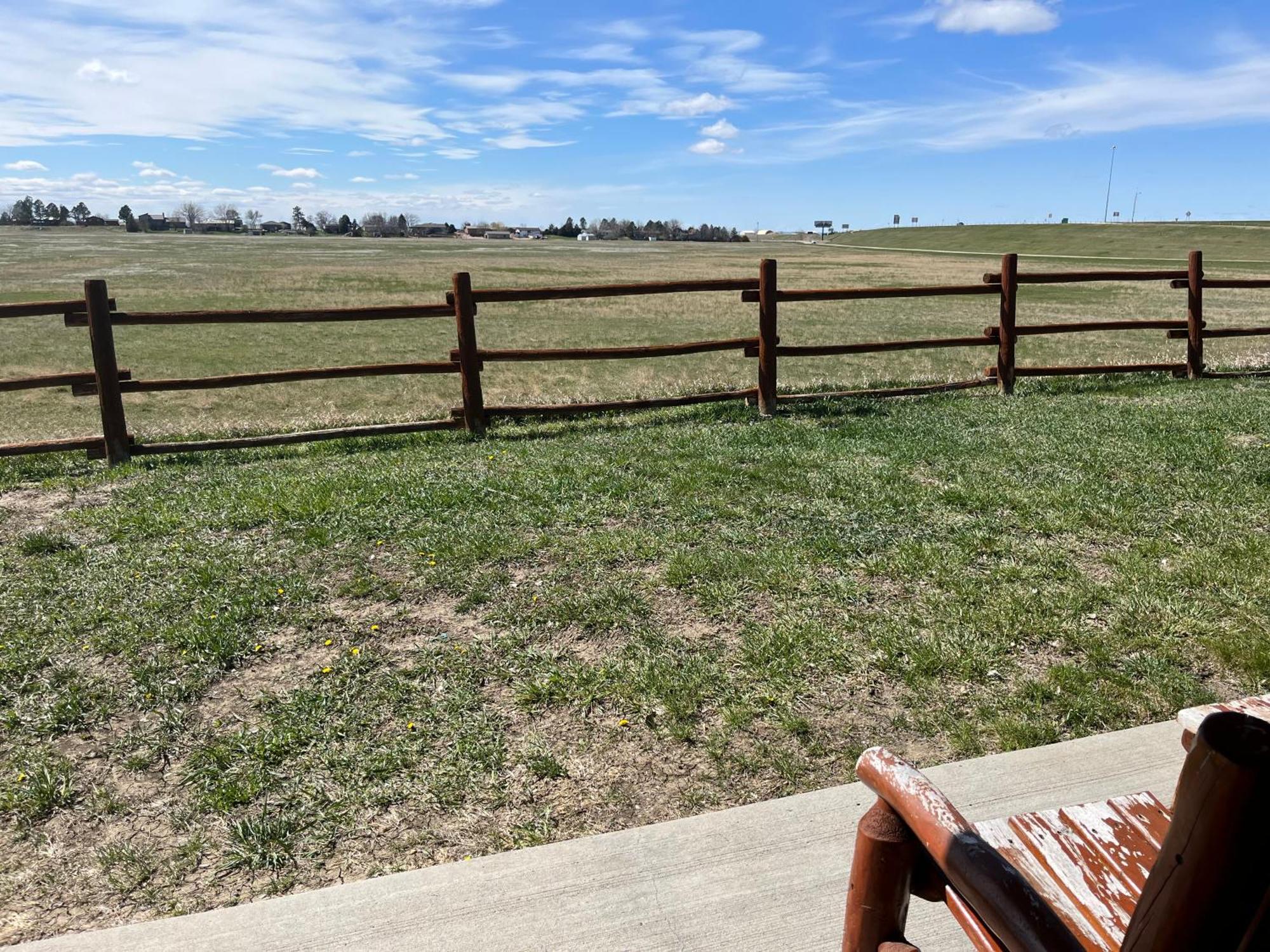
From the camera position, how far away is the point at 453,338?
21.0 m

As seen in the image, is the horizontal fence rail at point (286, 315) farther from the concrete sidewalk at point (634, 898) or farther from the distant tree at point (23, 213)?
the distant tree at point (23, 213)

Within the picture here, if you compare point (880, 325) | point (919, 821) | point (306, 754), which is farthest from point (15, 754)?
point (880, 325)

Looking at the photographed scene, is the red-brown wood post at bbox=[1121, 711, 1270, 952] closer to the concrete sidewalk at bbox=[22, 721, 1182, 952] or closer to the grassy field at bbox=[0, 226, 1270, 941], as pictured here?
the concrete sidewalk at bbox=[22, 721, 1182, 952]

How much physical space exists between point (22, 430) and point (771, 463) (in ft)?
28.9

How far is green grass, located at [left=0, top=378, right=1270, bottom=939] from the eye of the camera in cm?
308

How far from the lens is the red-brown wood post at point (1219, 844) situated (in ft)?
2.85

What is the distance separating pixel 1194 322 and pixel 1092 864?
11.6 metres

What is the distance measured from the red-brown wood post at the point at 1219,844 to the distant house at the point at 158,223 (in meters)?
169

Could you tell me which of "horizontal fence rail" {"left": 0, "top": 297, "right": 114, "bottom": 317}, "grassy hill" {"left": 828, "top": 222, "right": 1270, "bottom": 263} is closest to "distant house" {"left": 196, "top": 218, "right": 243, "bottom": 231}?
"grassy hill" {"left": 828, "top": 222, "right": 1270, "bottom": 263}

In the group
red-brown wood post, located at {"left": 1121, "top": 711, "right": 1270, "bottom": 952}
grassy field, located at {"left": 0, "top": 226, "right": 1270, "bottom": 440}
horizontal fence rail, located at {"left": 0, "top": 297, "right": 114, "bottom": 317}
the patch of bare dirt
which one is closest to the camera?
red-brown wood post, located at {"left": 1121, "top": 711, "right": 1270, "bottom": 952}

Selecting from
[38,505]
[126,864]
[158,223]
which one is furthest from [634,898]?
[158,223]

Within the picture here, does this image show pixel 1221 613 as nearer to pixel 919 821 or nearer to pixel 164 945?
pixel 919 821

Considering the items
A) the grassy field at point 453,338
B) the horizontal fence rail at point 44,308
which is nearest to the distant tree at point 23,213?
the grassy field at point 453,338

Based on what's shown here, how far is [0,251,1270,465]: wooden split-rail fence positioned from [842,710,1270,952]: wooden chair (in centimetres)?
712
